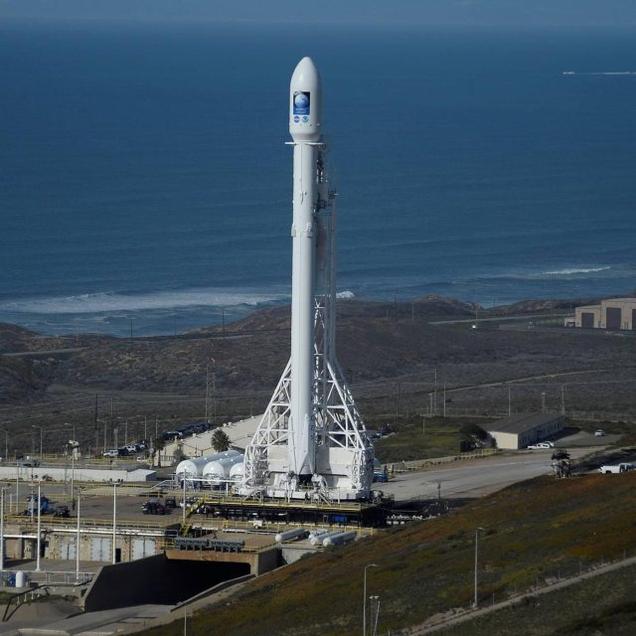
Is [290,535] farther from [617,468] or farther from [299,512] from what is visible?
[617,468]

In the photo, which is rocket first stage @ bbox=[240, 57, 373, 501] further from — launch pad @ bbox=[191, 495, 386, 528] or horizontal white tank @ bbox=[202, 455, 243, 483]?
horizontal white tank @ bbox=[202, 455, 243, 483]

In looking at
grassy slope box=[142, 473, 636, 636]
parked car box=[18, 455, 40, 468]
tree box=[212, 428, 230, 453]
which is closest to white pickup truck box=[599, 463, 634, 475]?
grassy slope box=[142, 473, 636, 636]

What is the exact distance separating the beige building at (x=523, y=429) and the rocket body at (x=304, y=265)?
610 inches

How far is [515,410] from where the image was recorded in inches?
3812

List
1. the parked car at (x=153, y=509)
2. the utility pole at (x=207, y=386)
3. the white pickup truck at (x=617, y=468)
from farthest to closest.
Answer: the utility pole at (x=207, y=386) → the white pickup truck at (x=617, y=468) → the parked car at (x=153, y=509)

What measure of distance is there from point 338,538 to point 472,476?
10.8m

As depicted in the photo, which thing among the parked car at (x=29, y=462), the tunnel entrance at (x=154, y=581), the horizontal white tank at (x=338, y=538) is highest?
the parked car at (x=29, y=462)

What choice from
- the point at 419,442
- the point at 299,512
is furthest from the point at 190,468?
the point at 419,442

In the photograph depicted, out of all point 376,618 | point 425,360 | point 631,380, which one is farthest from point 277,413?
point 425,360

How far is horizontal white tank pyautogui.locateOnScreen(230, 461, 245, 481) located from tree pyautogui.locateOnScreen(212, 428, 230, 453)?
8558 mm

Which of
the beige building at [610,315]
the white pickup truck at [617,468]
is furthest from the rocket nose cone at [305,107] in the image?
the beige building at [610,315]

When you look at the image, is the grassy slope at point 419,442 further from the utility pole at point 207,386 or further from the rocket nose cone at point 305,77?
the rocket nose cone at point 305,77

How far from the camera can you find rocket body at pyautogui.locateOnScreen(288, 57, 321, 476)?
66.8 metres

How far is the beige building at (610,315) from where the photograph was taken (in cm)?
13512
